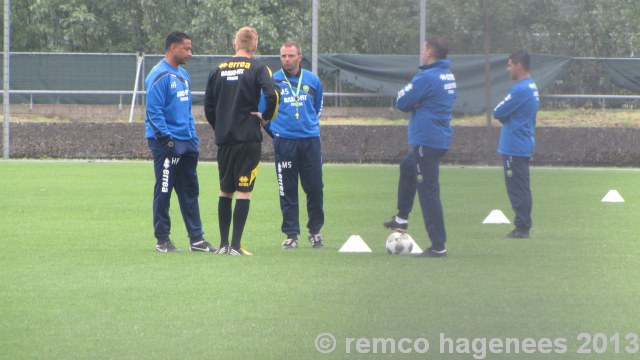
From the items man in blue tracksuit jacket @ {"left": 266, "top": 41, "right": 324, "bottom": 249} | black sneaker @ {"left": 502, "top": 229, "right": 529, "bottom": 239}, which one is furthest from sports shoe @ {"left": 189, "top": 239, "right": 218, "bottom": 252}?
black sneaker @ {"left": 502, "top": 229, "right": 529, "bottom": 239}

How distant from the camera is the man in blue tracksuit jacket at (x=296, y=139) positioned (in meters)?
11.0

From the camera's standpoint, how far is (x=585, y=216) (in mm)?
15609

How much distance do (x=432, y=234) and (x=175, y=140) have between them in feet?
7.43

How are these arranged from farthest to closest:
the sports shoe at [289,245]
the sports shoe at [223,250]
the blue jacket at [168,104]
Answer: the sports shoe at [289,245]
the sports shoe at [223,250]
the blue jacket at [168,104]

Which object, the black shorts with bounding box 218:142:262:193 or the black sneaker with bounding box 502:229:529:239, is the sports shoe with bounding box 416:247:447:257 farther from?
the black sneaker with bounding box 502:229:529:239

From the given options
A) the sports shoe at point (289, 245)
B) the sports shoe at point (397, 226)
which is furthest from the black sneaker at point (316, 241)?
the sports shoe at point (397, 226)

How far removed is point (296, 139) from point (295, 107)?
29cm

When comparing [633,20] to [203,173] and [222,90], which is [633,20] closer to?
[222,90]

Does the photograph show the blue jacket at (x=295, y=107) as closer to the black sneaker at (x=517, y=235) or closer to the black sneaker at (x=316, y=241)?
the black sneaker at (x=316, y=241)

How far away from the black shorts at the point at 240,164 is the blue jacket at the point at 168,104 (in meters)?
0.48

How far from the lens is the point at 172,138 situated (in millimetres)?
10281

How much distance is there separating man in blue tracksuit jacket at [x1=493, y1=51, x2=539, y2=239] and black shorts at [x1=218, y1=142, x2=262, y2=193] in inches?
114

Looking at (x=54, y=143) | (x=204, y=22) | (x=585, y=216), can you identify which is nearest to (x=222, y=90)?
(x=585, y=216)

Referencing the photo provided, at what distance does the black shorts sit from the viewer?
9992mm
